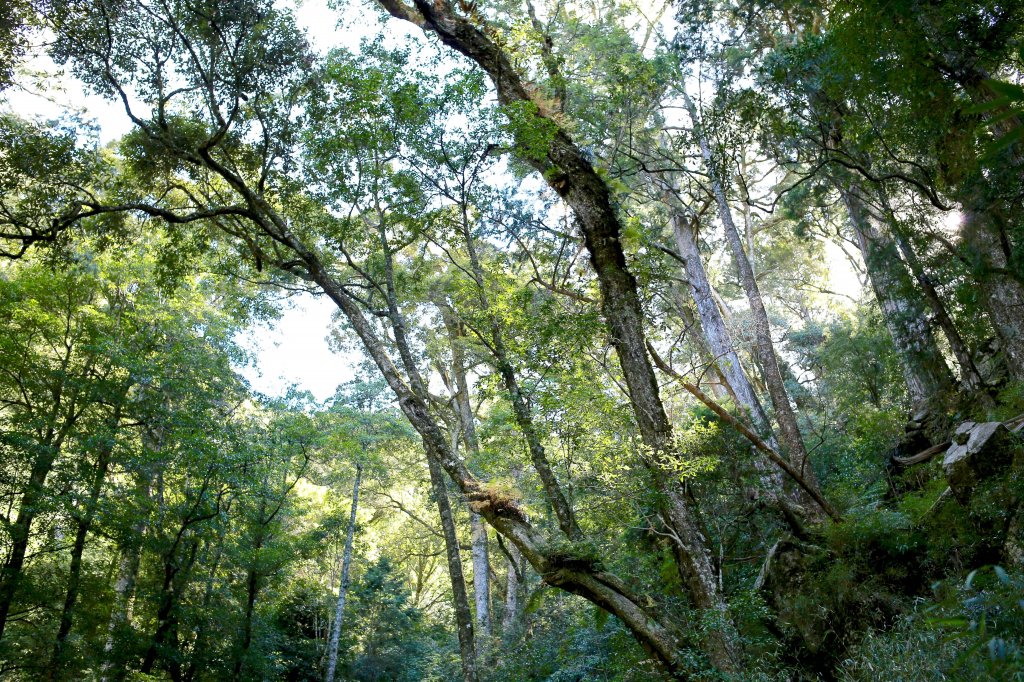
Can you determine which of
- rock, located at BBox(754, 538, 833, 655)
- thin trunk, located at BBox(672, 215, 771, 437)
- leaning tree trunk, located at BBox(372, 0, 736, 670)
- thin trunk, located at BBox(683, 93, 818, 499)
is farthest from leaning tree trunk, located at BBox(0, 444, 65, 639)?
thin trunk, located at BBox(672, 215, 771, 437)

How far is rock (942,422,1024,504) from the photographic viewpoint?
21.6 feet

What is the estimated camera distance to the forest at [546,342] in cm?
679

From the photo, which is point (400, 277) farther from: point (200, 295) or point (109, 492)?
point (109, 492)

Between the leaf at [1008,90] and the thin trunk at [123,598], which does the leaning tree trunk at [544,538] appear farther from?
the thin trunk at [123,598]

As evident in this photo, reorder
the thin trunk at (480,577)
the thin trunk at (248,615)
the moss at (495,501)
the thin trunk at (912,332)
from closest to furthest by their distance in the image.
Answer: the moss at (495,501)
the thin trunk at (912,332)
the thin trunk at (248,615)
the thin trunk at (480,577)

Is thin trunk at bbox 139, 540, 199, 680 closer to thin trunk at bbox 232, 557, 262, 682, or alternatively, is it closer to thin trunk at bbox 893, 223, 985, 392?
thin trunk at bbox 232, 557, 262, 682

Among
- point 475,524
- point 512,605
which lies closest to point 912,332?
Answer: point 475,524

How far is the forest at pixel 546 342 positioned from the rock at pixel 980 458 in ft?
0.11

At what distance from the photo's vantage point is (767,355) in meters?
11.9

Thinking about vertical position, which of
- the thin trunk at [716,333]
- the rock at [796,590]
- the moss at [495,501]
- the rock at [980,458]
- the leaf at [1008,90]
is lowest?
the rock at [796,590]

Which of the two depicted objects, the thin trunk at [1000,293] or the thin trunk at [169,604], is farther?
the thin trunk at [169,604]

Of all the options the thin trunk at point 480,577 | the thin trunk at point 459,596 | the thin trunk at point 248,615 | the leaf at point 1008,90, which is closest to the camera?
the leaf at point 1008,90

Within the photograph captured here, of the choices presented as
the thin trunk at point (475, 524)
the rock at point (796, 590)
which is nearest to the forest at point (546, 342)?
the rock at point (796, 590)

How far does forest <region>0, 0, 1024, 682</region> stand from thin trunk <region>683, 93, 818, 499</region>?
0.08 m
